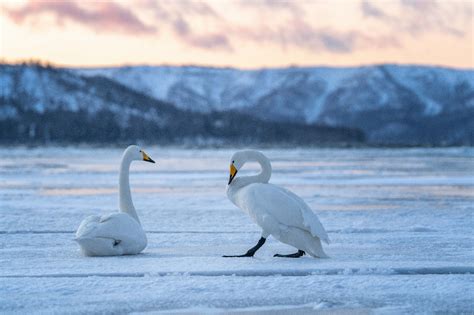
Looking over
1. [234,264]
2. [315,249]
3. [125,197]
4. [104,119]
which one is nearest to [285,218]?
[315,249]

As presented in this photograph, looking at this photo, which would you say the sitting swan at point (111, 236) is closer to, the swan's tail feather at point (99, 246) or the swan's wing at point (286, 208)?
the swan's tail feather at point (99, 246)

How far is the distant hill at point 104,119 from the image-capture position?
107 meters

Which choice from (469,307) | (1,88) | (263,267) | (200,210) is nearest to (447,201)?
(200,210)

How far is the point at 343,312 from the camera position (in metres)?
5.50

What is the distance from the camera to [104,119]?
116500mm

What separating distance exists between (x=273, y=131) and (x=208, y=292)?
11835cm

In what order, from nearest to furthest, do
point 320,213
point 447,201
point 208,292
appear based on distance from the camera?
point 208,292 → point 320,213 → point 447,201

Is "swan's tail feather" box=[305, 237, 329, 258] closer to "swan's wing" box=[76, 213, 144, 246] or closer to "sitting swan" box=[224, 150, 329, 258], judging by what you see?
"sitting swan" box=[224, 150, 329, 258]

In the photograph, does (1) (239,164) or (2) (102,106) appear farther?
(2) (102,106)

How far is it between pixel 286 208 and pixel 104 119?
110595 millimetres

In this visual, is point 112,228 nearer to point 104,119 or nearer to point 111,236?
point 111,236

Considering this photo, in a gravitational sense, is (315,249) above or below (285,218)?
below

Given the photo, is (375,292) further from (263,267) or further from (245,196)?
(245,196)

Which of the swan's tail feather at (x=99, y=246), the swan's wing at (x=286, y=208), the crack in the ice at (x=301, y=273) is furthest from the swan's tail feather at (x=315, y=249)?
the swan's tail feather at (x=99, y=246)
